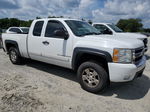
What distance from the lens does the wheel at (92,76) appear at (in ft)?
11.7

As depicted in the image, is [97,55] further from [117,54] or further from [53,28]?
[53,28]

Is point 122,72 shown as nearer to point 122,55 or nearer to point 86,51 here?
point 122,55

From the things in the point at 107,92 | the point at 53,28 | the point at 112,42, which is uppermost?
the point at 53,28

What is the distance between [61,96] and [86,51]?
51.3 inches

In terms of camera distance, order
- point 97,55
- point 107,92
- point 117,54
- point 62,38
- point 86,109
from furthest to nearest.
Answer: point 62,38
point 107,92
point 97,55
point 117,54
point 86,109

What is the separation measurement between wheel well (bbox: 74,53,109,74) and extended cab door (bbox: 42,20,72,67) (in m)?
0.29

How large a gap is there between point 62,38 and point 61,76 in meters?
1.48

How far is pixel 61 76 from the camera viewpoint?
16.6ft

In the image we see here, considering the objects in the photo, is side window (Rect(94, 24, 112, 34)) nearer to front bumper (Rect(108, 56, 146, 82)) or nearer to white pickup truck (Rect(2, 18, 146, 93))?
white pickup truck (Rect(2, 18, 146, 93))

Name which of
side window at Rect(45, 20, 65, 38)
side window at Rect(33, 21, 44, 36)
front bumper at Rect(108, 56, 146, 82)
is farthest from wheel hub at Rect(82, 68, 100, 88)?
side window at Rect(33, 21, 44, 36)

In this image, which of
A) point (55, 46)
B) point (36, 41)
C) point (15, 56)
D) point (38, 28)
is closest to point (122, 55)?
point (55, 46)

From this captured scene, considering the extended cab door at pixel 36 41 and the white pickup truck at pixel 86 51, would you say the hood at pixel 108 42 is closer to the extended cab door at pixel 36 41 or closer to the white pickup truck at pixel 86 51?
the white pickup truck at pixel 86 51

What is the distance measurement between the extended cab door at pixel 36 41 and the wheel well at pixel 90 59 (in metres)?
1.51

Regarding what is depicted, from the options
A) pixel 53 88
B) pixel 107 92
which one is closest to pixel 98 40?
pixel 107 92
